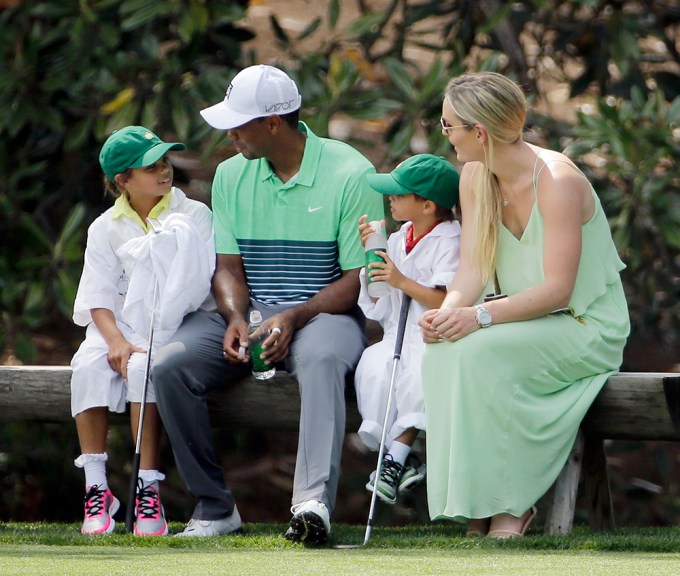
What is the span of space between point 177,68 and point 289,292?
7.92 feet

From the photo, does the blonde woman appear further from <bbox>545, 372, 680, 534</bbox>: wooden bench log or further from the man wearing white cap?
the man wearing white cap

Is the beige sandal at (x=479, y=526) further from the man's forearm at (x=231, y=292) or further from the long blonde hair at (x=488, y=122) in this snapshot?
the man's forearm at (x=231, y=292)

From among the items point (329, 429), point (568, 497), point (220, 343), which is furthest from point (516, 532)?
point (220, 343)

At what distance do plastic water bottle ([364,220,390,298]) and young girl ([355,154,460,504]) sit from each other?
0.02 metres

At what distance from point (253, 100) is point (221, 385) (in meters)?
1.01

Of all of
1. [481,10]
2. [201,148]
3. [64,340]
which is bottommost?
[64,340]

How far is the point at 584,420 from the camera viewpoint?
5.04 meters

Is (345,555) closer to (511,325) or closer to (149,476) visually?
(511,325)

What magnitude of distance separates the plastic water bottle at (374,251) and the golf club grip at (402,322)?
68 mm

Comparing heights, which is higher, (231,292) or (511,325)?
(511,325)

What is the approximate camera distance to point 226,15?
24.4 feet

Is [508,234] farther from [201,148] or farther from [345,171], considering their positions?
[201,148]

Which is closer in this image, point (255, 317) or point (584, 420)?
point (584, 420)

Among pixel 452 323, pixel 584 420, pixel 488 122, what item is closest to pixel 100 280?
pixel 452 323
